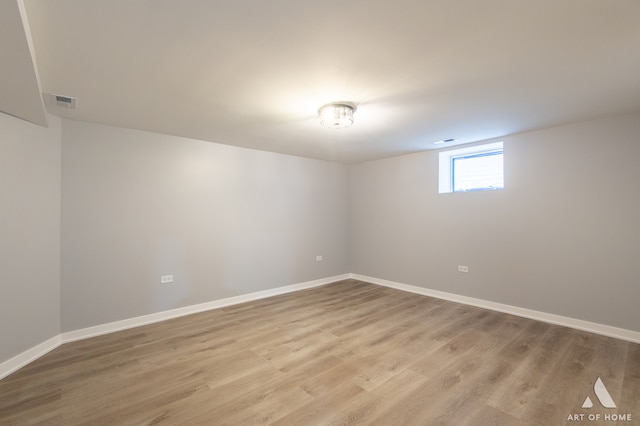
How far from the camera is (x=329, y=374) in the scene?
229 cm

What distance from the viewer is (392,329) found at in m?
3.20

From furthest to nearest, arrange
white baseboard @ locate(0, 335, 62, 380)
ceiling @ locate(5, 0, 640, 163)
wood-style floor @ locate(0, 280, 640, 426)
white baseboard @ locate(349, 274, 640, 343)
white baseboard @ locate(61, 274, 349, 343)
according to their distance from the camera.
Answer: white baseboard @ locate(61, 274, 349, 343)
white baseboard @ locate(349, 274, 640, 343)
white baseboard @ locate(0, 335, 62, 380)
wood-style floor @ locate(0, 280, 640, 426)
ceiling @ locate(5, 0, 640, 163)

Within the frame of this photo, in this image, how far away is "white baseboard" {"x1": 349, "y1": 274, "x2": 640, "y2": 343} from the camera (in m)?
2.90

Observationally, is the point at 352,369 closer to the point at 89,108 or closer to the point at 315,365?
the point at 315,365

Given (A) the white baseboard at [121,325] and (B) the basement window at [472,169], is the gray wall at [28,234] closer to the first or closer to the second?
(A) the white baseboard at [121,325]

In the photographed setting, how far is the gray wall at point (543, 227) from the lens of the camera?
2.93 m

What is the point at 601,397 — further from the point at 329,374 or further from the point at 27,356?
the point at 27,356

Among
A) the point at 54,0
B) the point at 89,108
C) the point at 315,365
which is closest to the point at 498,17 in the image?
the point at 54,0

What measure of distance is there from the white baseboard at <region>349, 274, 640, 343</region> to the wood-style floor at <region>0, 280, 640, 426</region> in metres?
0.16

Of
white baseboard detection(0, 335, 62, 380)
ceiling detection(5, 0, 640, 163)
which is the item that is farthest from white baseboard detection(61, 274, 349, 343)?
ceiling detection(5, 0, 640, 163)

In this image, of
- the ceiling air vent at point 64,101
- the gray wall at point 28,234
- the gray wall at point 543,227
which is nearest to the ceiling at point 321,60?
the ceiling air vent at point 64,101

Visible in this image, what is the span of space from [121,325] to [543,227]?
5.37 metres

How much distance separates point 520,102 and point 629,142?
1.50m

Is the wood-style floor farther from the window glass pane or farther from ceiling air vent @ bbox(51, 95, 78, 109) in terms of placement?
ceiling air vent @ bbox(51, 95, 78, 109)
